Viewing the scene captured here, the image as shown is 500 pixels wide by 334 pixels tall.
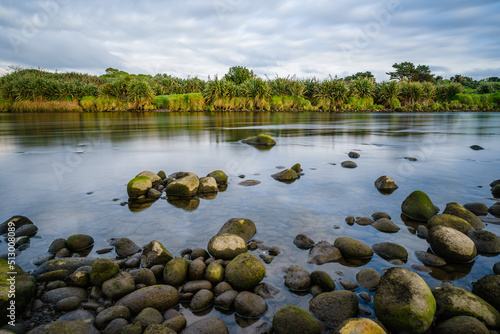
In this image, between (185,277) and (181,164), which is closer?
(185,277)

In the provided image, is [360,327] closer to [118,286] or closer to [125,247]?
[118,286]

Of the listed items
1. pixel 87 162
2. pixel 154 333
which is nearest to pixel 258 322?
pixel 154 333

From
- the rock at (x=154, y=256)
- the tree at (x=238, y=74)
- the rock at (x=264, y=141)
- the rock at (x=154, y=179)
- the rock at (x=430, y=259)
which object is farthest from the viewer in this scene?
the tree at (x=238, y=74)

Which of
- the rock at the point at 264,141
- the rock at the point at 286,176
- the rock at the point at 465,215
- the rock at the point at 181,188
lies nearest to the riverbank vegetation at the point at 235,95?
the rock at the point at 264,141

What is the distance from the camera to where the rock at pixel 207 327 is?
3.25 m

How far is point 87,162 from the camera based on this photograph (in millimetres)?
13359

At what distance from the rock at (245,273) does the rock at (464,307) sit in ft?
7.97

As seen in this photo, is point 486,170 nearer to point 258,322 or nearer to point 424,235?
point 424,235

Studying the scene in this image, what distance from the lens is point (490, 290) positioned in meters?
3.69

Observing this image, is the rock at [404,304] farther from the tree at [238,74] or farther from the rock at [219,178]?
the tree at [238,74]

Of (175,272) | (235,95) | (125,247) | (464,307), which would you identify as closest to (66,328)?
(175,272)

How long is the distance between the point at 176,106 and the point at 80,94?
22.7 metres

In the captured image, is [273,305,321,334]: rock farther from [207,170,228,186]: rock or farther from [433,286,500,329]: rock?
[207,170,228,186]: rock

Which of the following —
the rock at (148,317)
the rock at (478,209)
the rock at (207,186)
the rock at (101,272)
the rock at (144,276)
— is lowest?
the rock at (148,317)
